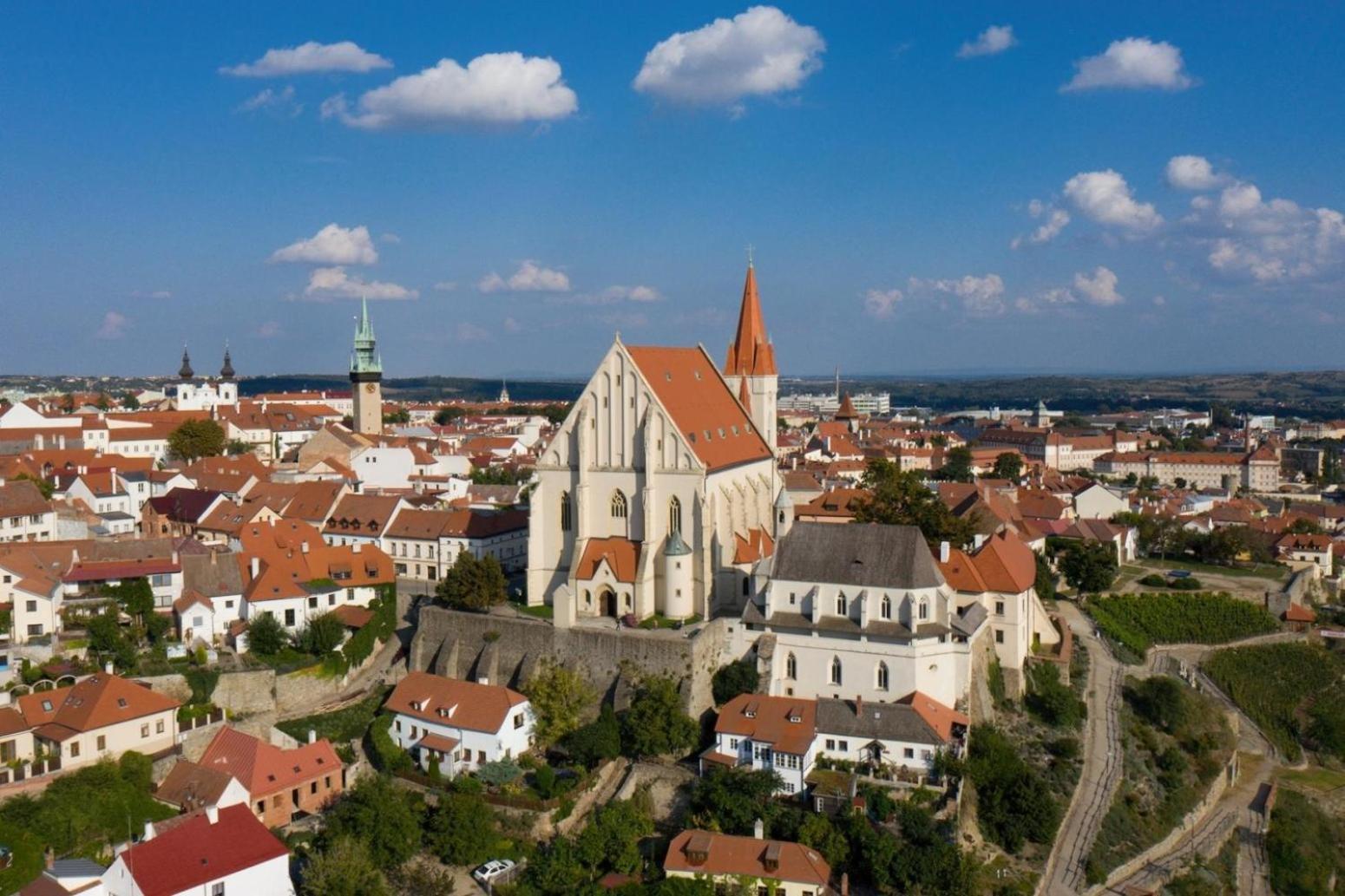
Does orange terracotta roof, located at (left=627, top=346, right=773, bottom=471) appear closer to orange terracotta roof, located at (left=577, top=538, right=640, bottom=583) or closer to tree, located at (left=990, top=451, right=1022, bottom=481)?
orange terracotta roof, located at (left=577, top=538, right=640, bottom=583)

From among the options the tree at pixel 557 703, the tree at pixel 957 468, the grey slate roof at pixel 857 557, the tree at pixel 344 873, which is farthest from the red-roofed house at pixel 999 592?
the tree at pixel 957 468

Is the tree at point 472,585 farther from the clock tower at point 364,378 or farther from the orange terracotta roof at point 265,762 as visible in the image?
the clock tower at point 364,378

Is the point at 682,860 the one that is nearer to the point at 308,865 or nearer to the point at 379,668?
the point at 308,865

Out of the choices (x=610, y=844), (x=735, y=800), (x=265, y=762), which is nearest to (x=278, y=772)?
(x=265, y=762)

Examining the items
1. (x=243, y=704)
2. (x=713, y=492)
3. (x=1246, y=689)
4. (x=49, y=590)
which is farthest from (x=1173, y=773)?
(x=49, y=590)

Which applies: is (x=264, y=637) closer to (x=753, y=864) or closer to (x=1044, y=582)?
(x=753, y=864)

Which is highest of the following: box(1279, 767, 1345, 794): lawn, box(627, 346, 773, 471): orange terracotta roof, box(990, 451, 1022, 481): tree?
box(627, 346, 773, 471): orange terracotta roof

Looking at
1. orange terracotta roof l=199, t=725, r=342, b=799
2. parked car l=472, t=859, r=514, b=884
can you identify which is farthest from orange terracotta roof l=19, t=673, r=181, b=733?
parked car l=472, t=859, r=514, b=884
